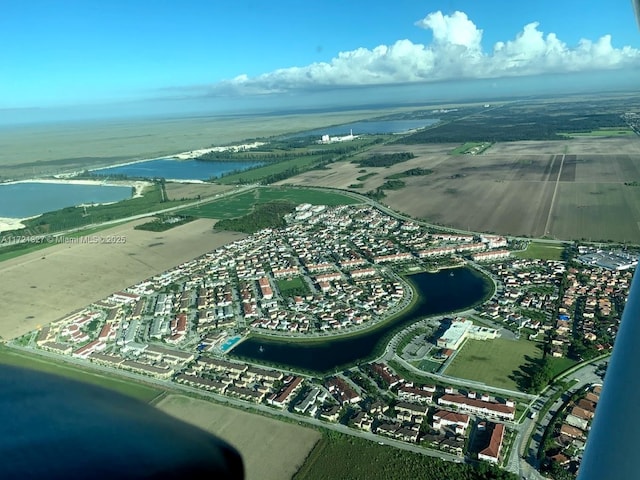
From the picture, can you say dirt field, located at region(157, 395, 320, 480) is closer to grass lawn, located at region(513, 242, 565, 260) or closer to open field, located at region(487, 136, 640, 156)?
grass lawn, located at region(513, 242, 565, 260)

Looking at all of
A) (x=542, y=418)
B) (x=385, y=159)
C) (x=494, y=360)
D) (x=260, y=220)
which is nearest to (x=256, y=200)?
(x=260, y=220)

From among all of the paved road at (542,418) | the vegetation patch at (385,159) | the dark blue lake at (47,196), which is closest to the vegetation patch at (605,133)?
the vegetation patch at (385,159)

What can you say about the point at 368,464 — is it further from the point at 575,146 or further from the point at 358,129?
the point at 358,129

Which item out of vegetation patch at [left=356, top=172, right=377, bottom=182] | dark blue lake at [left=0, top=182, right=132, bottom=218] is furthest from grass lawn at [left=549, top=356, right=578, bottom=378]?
dark blue lake at [left=0, top=182, right=132, bottom=218]

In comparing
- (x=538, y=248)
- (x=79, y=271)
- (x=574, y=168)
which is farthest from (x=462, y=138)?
(x=79, y=271)

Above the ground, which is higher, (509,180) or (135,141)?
(135,141)

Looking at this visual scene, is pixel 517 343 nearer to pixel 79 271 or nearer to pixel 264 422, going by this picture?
pixel 264 422

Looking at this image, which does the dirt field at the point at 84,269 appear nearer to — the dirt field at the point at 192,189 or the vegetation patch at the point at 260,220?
the vegetation patch at the point at 260,220
